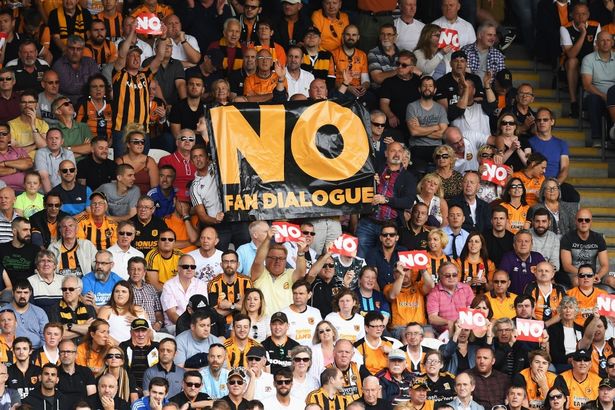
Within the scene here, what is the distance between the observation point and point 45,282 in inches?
674

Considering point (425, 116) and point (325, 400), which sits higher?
point (425, 116)

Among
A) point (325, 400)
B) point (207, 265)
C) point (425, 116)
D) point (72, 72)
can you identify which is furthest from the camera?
point (425, 116)

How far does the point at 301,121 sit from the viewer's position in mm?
18922

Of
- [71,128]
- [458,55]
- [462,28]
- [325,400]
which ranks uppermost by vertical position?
[462,28]

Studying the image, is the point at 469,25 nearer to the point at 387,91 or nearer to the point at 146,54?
the point at 387,91

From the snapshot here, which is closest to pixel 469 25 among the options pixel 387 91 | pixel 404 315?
pixel 387 91

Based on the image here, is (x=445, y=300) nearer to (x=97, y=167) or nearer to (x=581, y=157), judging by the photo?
(x=97, y=167)

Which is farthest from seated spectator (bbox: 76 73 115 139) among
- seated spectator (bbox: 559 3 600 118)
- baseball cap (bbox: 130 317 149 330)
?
seated spectator (bbox: 559 3 600 118)

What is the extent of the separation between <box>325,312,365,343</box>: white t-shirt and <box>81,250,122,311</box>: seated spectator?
204 centimetres

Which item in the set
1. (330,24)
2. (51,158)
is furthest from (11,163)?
(330,24)

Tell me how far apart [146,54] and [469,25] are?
12.8 ft

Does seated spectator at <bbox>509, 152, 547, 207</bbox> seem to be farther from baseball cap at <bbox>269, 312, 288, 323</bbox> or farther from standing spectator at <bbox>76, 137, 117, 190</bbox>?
standing spectator at <bbox>76, 137, 117, 190</bbox>

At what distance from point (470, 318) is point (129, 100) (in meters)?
4.45

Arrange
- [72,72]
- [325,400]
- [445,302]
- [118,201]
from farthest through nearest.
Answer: [72,72] < [118,201] < [445,302] < [325,400]
